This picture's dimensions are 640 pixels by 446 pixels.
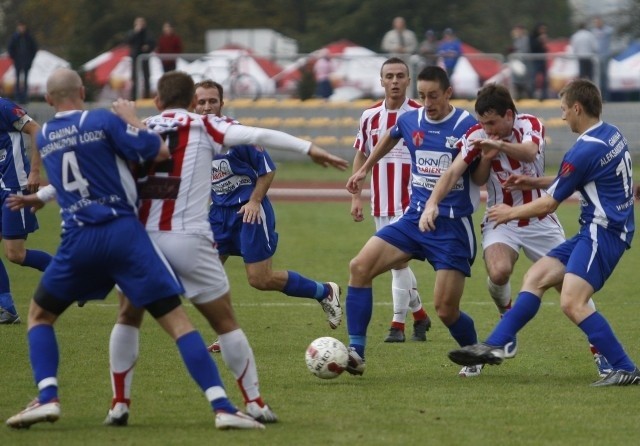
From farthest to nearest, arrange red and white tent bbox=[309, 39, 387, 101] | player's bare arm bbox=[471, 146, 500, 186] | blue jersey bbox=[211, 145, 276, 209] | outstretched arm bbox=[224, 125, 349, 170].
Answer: red and white tent bbox=[309, 39, 387, 101] → blue jersey bbox=[211, 145, 276, 209] → player's bare arm bbox=[471, 146, 500, 186] → outstretched arm bbox=[224, 125, 349, 170]

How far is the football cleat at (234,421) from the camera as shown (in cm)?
663

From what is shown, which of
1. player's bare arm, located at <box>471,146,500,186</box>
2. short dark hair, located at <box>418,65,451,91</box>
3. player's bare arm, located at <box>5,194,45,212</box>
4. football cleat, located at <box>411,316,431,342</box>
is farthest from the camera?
football cleat, located at <box>411,316,431,342</box>

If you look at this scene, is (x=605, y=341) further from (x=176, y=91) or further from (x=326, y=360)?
(x=176, y=91)

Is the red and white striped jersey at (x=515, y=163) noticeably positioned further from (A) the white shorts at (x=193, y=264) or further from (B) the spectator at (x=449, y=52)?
(B) the spectator at (x=449, y=52)

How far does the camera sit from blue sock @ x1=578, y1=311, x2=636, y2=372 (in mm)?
7955

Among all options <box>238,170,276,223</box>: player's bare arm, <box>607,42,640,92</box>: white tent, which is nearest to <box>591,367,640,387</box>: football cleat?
<box>238,170,276,223</box>: player's bare arm

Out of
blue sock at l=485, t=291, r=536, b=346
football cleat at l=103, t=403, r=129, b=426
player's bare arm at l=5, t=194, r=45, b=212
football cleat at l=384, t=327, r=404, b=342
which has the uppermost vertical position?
player's bare arm at l=5, t=194, r=45, b=212

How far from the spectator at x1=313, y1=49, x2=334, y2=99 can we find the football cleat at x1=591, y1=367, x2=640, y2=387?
61.8ft

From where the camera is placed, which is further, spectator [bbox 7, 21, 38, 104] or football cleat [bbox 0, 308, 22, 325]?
spectator [bbox 7, 21, 38, 104]

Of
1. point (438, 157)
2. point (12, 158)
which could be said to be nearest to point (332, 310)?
point (438, 157)

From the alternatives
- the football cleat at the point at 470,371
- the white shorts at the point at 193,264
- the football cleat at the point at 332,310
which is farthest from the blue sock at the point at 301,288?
the white shorts at the point at 193,264

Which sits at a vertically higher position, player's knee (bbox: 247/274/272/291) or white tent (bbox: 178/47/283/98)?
white tent (bbox: 178/47/283/98)

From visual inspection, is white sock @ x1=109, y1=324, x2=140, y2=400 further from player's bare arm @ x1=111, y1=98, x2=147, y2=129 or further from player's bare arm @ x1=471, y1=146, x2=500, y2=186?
player's bare arm @ x1=471, y1=146, x2=500, y2=186

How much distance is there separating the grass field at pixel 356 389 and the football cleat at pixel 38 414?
7cm
